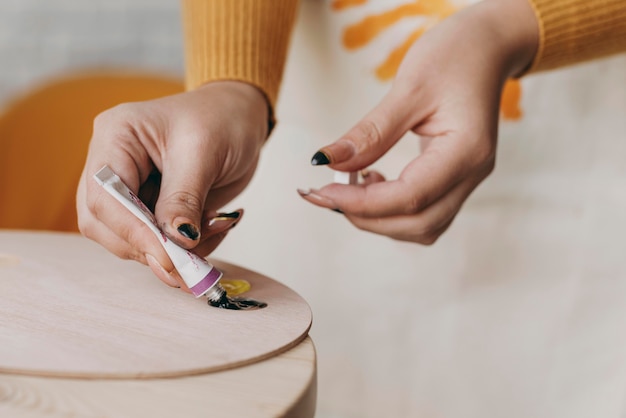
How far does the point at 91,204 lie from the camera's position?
54 centimetres

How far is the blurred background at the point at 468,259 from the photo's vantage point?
763mm

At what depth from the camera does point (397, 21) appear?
80 cm

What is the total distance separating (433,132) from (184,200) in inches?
8.2

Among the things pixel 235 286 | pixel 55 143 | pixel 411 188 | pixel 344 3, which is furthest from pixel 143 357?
pixel 55 143

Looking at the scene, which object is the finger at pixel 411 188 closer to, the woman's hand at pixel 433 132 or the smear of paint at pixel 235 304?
the woman's hand at pixel 433 132

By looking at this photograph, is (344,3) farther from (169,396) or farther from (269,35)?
(169,396)

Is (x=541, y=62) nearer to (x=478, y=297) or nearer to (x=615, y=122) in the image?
(x=615, y=122)

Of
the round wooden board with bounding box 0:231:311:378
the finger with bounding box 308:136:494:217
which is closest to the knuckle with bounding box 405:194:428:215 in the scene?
the finger with bounding box 308:136:494:217

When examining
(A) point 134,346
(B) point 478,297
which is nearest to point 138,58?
(B) point 478,297

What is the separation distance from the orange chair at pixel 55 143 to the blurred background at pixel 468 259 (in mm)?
477

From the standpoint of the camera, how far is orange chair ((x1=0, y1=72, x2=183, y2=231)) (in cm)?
125

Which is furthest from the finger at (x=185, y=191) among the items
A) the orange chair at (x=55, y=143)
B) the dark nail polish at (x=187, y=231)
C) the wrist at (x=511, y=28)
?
the orange chair at (x=55, y=143)

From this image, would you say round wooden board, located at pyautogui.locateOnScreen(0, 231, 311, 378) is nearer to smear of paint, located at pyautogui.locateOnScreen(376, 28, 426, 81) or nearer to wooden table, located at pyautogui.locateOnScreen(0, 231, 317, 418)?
wooden table, located at pyautogui.locateOnScreen(0, 231, 317, 418)

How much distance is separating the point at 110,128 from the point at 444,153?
0.25m
